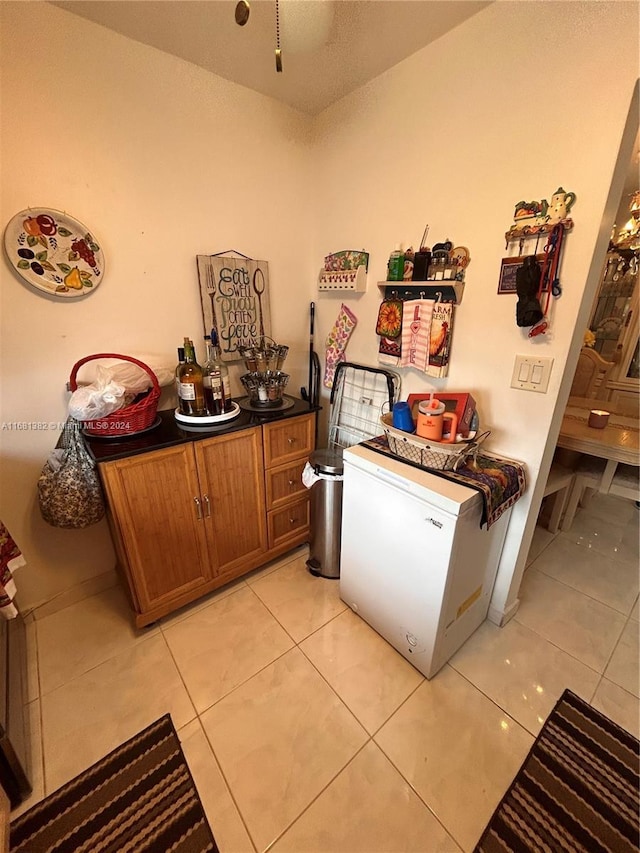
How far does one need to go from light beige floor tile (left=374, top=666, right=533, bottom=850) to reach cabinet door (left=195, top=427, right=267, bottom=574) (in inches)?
37.5

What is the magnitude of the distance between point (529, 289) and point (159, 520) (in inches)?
65.4

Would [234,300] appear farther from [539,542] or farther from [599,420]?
[539,542]

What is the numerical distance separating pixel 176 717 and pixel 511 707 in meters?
1.25

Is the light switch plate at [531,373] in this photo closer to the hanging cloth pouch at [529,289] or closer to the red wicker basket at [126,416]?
the hanging cloth pouch at [529,289]

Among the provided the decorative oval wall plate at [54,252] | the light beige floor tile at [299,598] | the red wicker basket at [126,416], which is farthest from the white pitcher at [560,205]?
the light beige floor tile at [299,598]

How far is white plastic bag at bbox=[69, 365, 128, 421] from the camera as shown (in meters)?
1.25

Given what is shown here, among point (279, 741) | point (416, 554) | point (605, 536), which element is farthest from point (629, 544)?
point (279, 741)

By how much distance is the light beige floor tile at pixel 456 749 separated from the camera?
1021 mm

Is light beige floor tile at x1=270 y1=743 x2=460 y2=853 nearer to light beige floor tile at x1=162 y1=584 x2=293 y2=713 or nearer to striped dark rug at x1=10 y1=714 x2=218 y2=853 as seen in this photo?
striped dark rug at x1=10 y1=714 x2=218 y2=853

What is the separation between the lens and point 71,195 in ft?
4.33

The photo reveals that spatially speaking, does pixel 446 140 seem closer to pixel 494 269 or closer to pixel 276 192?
pixel 494 269

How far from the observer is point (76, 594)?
1686 millimetres

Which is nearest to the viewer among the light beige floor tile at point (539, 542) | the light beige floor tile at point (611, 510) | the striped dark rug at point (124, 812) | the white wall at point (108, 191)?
the striped dark rug at point (124, 812)

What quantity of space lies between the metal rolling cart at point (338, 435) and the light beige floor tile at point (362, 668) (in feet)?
1.14
